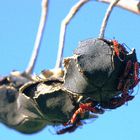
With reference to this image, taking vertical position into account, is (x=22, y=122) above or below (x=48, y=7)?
below

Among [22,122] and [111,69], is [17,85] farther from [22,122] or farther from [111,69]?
[111,69]

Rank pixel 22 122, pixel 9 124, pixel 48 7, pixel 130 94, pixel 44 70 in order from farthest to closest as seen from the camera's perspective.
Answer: pixel 48 7
pixel 9 124
pixel 22 122
pixel 44 70
pixel 130 94

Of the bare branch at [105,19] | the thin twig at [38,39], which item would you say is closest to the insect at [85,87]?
the bare branch at [105,19]

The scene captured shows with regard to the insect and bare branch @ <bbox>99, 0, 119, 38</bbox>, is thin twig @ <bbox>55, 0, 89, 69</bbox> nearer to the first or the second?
bare branch @ <bbox>99, 0, 119, 38</bbox>

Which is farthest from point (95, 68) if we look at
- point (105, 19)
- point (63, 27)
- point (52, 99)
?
point (63, 27)

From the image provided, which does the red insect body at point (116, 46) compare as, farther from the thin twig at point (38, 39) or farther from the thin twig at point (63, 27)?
the thin twig at point (38, 39)

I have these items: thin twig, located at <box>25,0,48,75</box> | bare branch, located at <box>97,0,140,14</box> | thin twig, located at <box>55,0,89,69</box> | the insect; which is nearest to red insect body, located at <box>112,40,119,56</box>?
the insect

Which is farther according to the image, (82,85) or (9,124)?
(9,124)

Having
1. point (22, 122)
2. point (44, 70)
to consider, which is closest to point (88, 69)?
point (44, 70)
